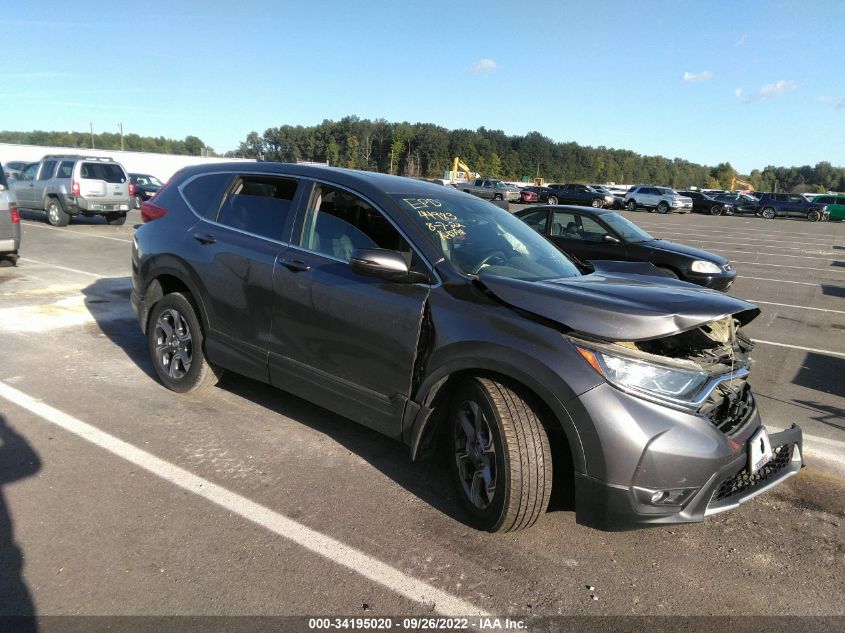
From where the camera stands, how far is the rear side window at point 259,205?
13.7ft

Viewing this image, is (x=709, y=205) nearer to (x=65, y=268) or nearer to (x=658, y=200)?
(x=658, y=200)

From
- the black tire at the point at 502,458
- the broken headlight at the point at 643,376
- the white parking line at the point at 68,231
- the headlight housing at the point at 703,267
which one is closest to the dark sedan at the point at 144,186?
the white parking line at the point at 68,231

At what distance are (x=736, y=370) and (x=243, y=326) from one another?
303cm

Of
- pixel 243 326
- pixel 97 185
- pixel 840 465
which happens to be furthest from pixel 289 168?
pixel 97 185

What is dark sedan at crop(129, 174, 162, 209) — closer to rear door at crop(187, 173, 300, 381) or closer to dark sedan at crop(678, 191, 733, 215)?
rear door at crop(187, 173, 300, 381)

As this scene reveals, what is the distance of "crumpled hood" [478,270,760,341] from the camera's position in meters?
2.72

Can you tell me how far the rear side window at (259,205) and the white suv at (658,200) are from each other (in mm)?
41418

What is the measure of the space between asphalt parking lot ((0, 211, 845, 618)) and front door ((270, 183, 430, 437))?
18.9 inches

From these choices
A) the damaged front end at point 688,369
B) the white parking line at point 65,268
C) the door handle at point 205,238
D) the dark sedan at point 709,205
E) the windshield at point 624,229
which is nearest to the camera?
the damaged front end at point 688,369

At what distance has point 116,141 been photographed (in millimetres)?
100312

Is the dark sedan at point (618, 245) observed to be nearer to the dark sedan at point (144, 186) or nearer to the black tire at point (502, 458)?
the black tire at point (502, 458)

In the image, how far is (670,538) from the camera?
3199 millimetres

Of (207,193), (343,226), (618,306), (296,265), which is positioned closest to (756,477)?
(618,306)

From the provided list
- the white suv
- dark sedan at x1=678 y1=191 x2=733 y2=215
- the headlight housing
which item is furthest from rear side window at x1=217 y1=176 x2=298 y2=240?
dark sedan at x1=678 y1=191 x2=733 y2=215
